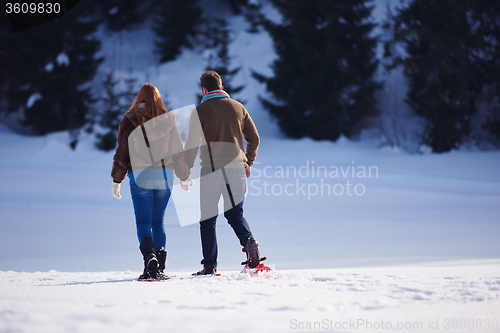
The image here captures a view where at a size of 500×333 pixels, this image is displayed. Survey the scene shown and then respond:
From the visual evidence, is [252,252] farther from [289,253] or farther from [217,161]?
[289,253]

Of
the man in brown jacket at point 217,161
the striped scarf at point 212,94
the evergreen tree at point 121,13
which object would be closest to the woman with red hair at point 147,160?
the man in brown jacket at point 217,161

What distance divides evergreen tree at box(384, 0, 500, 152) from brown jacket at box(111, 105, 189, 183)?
54.2 ft

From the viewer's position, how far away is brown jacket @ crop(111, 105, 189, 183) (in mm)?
3670

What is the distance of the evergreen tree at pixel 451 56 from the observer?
17.8 meters

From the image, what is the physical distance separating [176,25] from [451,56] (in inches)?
665

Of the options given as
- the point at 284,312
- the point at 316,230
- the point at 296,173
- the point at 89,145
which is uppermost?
the point at 89,145

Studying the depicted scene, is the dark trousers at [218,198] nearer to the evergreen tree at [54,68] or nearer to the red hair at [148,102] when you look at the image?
the red hair at [148,102]

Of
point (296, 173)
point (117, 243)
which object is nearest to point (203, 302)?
point (117, 243)

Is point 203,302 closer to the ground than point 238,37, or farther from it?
closer to the ground

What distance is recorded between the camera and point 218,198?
3.94m

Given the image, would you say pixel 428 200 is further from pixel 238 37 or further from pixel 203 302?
pixel 238 37

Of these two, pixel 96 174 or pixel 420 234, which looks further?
pixel 96 174

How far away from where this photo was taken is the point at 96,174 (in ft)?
44.4

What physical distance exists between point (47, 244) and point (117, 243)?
0.96m
